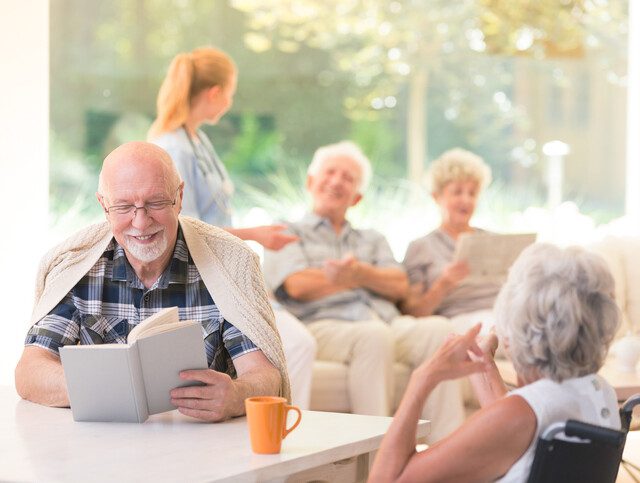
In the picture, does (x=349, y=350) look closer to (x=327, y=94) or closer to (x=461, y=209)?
(x=461, y=209)

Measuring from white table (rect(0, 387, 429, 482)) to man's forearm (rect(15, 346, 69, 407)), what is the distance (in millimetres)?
30

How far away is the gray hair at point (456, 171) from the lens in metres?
5.52

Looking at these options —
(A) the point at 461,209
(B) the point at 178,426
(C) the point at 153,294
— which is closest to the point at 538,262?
(B) the point at 178,426

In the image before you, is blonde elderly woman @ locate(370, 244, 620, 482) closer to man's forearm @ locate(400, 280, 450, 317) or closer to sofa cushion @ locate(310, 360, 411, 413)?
sofa cushion @ locate(310, 360, 411, 413)

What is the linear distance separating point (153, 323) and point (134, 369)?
99mm

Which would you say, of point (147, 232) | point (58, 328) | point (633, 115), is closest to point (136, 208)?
point (147, 232)

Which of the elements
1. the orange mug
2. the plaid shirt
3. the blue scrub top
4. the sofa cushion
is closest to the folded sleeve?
the plaid shirt

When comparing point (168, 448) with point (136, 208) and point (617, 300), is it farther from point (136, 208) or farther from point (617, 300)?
point (617, 300)

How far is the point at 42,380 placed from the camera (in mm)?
2484

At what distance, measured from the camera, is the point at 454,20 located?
246 inches

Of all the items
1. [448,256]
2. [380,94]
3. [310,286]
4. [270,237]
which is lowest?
[310,286]

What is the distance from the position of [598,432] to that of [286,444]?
1.92 ft

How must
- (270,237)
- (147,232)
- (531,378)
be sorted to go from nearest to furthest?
(531,378) < (147,232) < (270,237)

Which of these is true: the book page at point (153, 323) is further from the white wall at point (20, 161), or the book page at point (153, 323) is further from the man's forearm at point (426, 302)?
the man's forearm at point (426, 302)
